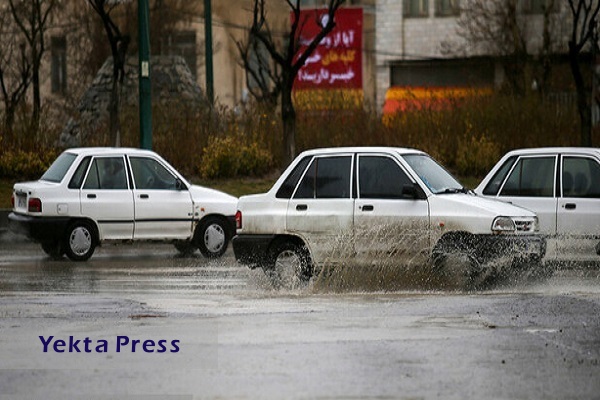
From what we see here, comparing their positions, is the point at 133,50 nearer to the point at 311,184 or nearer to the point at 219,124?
the point at 219,124

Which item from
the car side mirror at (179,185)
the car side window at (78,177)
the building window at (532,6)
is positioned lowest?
the car side mirror at (179,185)

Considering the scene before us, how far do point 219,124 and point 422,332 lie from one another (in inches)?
875

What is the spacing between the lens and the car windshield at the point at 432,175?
15.7m

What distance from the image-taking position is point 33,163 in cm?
3084

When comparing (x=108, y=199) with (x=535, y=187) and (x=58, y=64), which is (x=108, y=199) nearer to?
(x=535, y=187)

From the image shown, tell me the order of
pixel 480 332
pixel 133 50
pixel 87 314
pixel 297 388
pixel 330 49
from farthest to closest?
pixel 330 49 < pixel 133 50 < pixel 87 314 < pixel 480 332 < pixel 297 388

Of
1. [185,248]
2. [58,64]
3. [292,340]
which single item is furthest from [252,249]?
[58,64]

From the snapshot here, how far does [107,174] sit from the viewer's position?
20.6 metres

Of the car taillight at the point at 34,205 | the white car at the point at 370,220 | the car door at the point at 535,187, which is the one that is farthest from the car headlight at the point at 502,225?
the car taillight at the point at 34,205

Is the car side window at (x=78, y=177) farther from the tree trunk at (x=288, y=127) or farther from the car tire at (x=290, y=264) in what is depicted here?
the tree trunk at (x=288, y=127)

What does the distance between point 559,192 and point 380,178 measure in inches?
97.6

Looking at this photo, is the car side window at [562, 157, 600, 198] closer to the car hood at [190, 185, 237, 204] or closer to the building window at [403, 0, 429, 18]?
the car hood at [190, 185, 237, 204]

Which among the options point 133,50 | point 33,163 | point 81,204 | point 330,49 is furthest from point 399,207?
point 330,49

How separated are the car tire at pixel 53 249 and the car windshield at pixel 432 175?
5.98m
